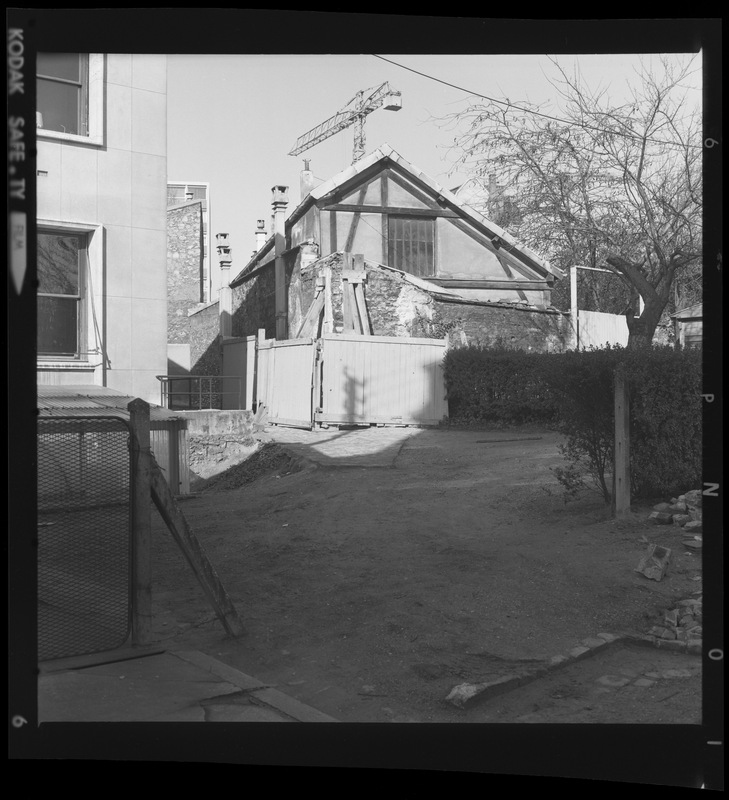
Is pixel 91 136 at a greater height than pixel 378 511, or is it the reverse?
pixel 91 136

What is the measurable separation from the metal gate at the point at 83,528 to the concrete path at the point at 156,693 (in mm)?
304

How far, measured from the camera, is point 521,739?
10.1 ft

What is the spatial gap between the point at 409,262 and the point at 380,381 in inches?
259

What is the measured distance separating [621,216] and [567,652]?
10.6 meters

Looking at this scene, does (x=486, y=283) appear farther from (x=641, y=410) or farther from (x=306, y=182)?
(x=641, y=410)

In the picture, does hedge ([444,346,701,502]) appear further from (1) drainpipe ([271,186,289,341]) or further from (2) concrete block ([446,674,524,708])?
(1) drainpipe ([271,186,289,341])

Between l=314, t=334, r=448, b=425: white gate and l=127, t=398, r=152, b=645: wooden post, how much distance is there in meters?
11.0

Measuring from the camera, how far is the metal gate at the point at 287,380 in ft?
51.2

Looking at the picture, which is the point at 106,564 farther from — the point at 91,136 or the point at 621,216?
the point at 621,216

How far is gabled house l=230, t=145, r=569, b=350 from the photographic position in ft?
58.7

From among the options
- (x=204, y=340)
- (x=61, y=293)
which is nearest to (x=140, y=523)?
(x=61, y=293)

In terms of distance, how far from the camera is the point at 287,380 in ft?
53.6

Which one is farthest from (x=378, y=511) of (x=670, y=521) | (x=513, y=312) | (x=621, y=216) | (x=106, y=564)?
(x=513, y=312)

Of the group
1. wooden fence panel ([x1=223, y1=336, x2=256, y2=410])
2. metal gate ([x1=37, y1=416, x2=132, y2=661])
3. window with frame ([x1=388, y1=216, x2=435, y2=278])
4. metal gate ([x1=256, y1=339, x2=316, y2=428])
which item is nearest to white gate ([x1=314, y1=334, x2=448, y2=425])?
metal gate ([x1=256, y1=339, x2=316, y2=428])
